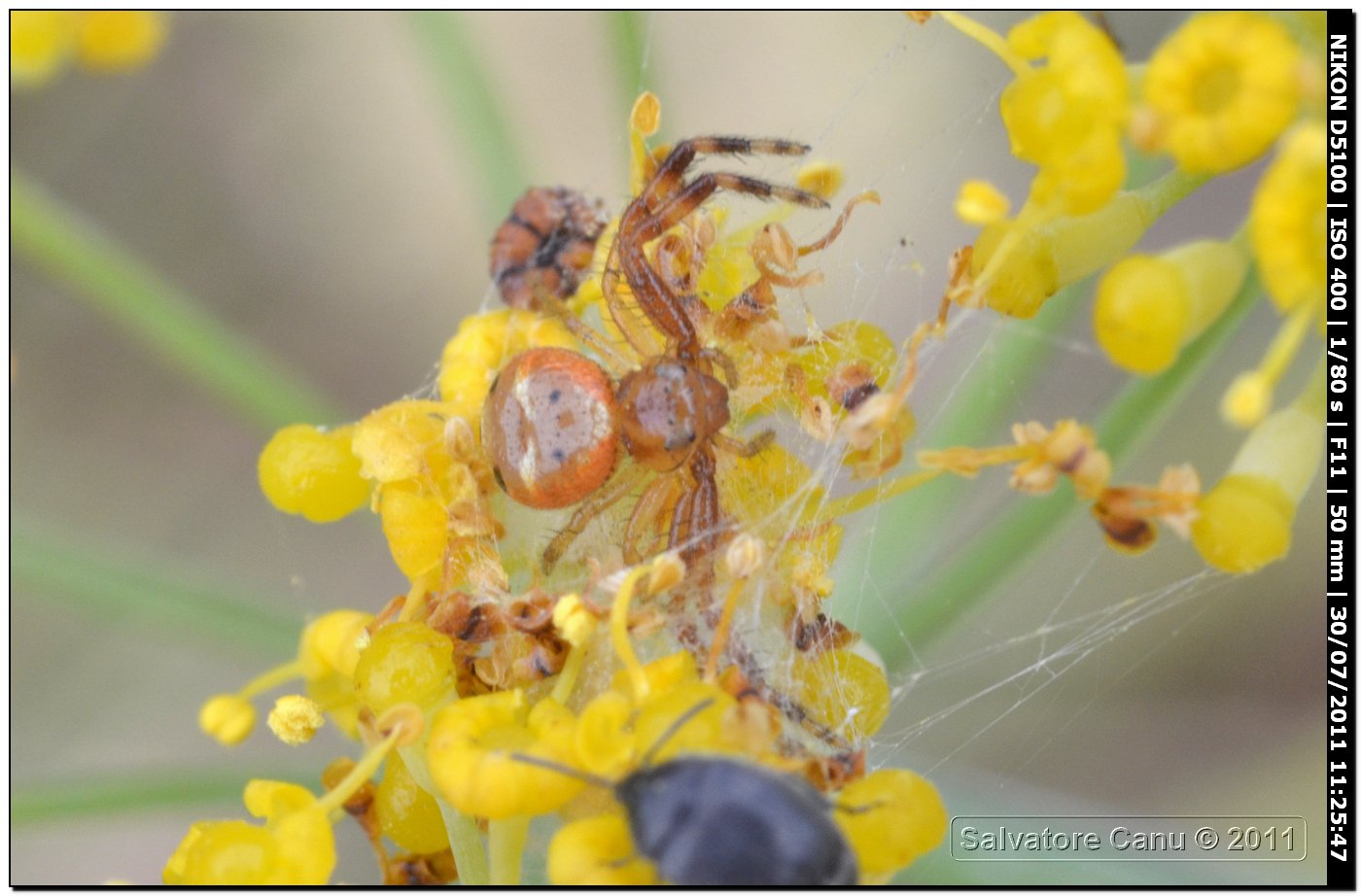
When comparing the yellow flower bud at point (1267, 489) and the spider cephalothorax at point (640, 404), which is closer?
the yellow flower bud at point (1267, 489)

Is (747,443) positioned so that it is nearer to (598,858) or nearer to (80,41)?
(598,858)

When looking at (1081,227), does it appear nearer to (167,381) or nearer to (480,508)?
(480,508)

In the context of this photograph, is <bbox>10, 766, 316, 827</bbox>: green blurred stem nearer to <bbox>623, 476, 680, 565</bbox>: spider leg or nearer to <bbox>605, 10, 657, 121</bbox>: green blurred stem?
<bbox>623, 476, 680, 565</bbox>: spider leg

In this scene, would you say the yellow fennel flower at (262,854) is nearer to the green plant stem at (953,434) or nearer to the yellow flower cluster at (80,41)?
the green plant stem at (953,434)

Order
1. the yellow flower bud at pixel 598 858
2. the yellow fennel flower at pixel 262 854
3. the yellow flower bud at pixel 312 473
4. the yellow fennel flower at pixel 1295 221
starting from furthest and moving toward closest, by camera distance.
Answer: the yellow flower bud at pixel 312 473
the yellow fennel flower at pixel 262 854
the yellow flower bud at pixel 598 858
the yellow fennel flower at pixel 1295 221

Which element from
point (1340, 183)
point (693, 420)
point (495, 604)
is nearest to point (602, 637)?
point (495, 604)

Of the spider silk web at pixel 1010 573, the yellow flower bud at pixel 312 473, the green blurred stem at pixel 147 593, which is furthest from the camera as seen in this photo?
the green blurred stem at pixel 147 593

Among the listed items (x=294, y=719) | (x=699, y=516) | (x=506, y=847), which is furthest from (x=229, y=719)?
(x=699, y=516)

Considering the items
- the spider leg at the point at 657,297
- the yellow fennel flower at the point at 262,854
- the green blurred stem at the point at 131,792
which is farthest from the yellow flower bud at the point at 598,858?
the green blurred stem at the point at 131,792
